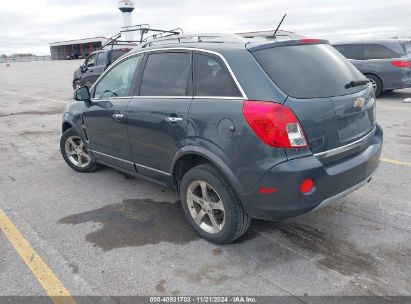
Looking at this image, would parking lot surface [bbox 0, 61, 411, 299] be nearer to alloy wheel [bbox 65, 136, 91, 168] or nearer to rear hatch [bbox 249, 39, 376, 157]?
alloy wheel [bbox 65, 136, 91, 168]

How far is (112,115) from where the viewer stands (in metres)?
4.56

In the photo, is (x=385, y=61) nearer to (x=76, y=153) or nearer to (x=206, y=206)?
(x=76, y=153)

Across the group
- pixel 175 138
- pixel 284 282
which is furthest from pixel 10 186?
pixel 284 282

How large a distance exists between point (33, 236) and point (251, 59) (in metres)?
2.62

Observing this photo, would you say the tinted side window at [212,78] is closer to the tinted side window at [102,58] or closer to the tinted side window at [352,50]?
the tinted side window at [352,50]

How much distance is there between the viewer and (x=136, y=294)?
116 inches

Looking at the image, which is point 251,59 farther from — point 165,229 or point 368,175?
point 165,229

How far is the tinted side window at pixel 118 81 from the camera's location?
4449mm

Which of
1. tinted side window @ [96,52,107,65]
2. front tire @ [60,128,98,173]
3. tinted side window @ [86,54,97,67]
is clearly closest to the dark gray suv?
front tire @ [60,128,98,173]

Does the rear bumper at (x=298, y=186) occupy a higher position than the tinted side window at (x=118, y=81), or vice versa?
the tinted side window at (x=118, y=81)

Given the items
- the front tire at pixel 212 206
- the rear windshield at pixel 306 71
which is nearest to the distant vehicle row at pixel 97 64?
the front tire at pixel 212 206

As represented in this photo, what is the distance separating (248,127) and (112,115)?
2048 millimetres

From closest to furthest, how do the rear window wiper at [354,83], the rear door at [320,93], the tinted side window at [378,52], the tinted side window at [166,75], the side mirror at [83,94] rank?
the rear door at [320,93], the rear window wiper at [354,83], the tinted side window at [166,75], the side mirror at [83,94], the tinted side window at [378,52]

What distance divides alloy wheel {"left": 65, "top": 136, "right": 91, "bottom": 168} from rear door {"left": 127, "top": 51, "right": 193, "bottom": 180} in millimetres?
1588
